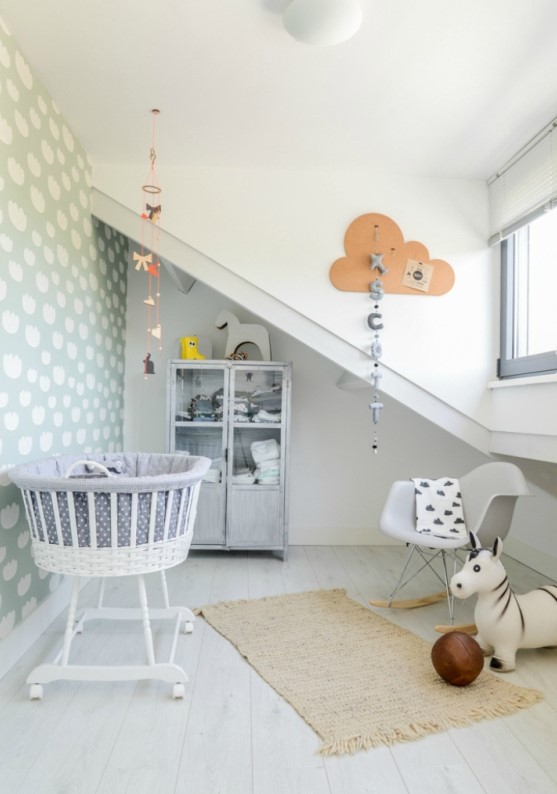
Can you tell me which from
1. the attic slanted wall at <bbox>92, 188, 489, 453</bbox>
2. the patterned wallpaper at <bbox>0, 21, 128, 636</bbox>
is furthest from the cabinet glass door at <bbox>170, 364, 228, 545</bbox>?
the attic slanted wall at <bbox>92, 188, 489, 453</bbox>

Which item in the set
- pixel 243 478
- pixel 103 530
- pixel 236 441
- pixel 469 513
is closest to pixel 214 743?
pixel 103 530

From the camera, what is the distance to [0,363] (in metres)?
2.02

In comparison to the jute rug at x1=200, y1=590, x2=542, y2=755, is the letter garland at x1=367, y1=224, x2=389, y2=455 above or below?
above

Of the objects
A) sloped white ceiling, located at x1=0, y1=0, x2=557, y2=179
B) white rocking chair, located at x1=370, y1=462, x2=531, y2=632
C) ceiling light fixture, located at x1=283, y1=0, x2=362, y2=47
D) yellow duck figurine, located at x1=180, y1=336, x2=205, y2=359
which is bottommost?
white rocking chair, located at x1=370, y1=462, x2=531, y2=632

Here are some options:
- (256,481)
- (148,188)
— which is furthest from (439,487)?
(148,188)

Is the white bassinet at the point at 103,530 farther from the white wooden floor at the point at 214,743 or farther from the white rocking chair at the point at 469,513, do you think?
the white rocking chair at the point at 469,513

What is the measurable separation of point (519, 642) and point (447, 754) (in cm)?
71

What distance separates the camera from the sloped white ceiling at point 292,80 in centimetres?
195

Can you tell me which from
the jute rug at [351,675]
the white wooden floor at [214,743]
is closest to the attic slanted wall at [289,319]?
the jute rug at [351,675]

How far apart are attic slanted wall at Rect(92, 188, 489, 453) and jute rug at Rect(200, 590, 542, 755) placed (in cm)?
112

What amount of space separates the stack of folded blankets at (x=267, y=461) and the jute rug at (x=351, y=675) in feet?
3.00

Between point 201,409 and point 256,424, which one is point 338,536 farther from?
point 201,409

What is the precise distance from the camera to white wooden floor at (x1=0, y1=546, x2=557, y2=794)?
148 cm

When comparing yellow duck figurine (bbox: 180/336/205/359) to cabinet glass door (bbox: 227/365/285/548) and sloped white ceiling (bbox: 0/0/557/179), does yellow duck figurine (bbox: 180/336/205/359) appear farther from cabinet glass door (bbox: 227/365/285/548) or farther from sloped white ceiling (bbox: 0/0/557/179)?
sloped white ceiling (bbox: 0/0/557/179)
